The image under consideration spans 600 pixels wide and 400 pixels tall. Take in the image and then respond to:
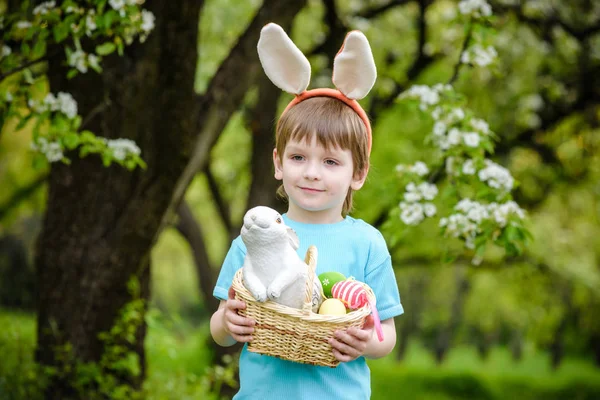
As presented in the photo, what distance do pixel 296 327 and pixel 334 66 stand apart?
912 millimetres

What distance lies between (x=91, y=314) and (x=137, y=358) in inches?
21.2

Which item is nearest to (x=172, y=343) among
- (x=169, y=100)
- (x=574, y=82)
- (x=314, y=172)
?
(x=169, y=100)

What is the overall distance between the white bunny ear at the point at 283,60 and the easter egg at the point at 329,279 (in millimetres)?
650

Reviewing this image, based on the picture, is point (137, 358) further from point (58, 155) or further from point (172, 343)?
point (58, 155)

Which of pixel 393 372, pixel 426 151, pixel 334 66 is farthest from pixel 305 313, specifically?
pixel 393 372

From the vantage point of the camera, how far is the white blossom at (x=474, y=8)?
4168mm


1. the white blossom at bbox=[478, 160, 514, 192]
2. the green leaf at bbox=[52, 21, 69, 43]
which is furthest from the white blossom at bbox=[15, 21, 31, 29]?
the white blossom at bbox=[478, 160, 514, 192]

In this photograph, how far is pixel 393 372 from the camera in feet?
42.7

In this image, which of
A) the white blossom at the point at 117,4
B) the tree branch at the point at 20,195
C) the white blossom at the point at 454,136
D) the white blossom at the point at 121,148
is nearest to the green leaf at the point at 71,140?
the white blossom at the point at 121,148

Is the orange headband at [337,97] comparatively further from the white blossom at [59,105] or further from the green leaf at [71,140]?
the white blossom at [59,105]

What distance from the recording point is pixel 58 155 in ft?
12.2

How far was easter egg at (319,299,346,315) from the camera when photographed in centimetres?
195

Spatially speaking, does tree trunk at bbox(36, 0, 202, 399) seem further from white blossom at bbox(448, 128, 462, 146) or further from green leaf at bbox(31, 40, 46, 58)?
white blossom at bbox(448, 128, 462, 146)

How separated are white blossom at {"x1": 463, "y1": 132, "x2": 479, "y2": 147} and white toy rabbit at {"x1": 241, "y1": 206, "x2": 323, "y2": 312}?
7.59 feet
